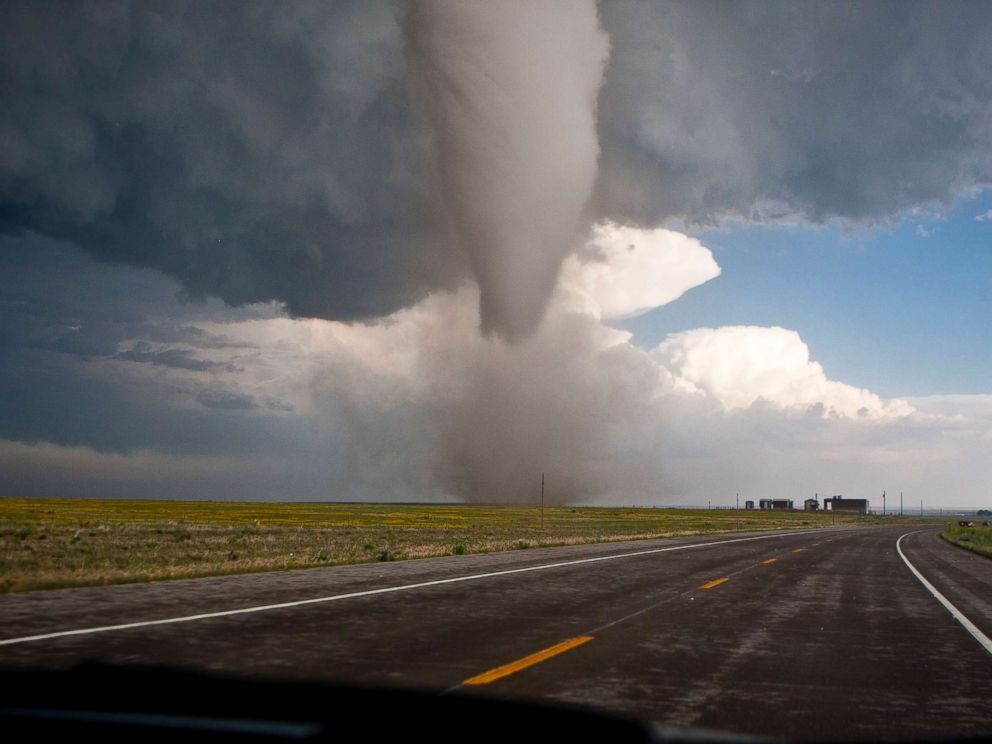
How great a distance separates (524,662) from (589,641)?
1.73 metres

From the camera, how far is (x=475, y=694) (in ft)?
20.6

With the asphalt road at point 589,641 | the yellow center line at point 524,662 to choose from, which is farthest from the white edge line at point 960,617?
the yellow center line at point 524,662

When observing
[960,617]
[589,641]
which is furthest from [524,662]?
[960,617]

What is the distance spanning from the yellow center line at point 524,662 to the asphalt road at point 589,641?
30 millimetres

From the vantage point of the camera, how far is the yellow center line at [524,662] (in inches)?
273

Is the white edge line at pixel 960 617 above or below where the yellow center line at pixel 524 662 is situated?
below

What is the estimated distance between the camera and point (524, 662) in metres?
7.84

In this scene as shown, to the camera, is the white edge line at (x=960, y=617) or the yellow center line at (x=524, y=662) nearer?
the yellow center line at (x=524, y=662)

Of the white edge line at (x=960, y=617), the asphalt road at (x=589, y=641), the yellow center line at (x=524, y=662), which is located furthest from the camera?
the white edge line at (x=960, y=617)

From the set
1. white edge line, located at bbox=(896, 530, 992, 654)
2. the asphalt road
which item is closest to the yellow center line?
the asphalt road

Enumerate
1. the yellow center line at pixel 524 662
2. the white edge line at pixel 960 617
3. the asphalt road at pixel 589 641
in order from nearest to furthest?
1. the asphalt road at pixel 589 641
2. the yellow center line at pixel 524 662
3. the white edge line at pixel 960 617

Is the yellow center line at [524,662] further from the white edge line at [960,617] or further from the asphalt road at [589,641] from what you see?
the white edge line at [960,617]

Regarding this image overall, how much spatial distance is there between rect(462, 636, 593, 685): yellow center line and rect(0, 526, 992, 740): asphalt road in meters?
0.03

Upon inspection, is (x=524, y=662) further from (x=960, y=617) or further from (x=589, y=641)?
(x=960, y=617)
